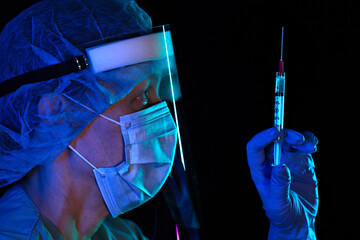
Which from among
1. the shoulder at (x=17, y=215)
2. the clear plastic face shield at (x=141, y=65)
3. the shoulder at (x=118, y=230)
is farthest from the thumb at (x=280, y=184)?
the shoulder at (x=17, y=215)

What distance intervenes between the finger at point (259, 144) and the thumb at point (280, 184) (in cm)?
11

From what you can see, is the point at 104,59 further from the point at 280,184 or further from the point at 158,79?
the point at 280,184

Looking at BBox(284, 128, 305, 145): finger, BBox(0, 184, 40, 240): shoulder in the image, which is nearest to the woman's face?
BBox(0, 184, 40, 240): shoulder

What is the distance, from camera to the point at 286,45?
180 cm

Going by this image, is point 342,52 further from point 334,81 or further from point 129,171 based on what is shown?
point 129,171

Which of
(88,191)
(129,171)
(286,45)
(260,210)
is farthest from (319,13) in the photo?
(88,191)

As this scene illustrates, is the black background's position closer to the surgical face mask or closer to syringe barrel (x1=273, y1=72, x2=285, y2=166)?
the surgical face mask

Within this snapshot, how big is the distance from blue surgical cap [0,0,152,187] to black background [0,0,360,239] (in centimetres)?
67

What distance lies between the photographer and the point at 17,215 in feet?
3.61

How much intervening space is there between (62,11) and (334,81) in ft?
4.98

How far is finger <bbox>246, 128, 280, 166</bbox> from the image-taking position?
1.24 metres

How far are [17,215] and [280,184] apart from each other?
3.30 ft

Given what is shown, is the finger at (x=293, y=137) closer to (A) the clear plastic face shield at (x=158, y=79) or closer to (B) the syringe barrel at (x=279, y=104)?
(B) the syringe barrel at (x=279, y=104)

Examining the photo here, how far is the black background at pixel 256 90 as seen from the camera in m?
1.75
